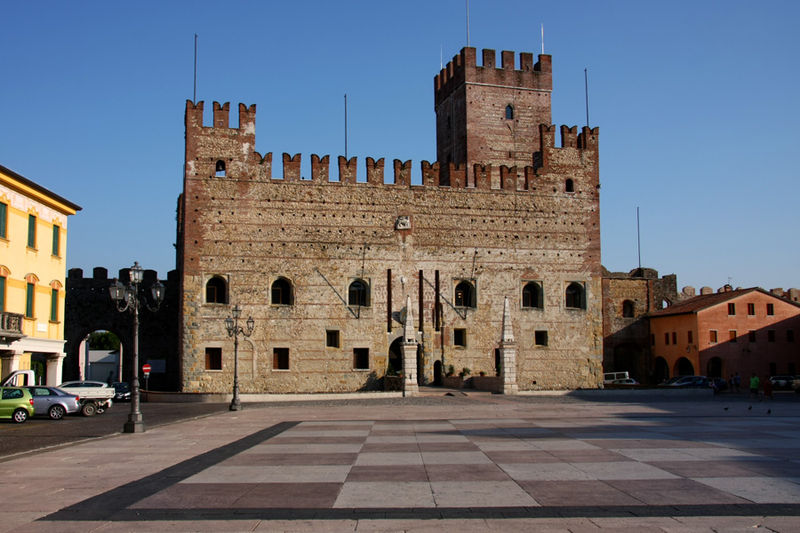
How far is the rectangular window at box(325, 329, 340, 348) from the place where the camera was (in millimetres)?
35062

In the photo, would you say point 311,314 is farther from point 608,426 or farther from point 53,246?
point 608,426

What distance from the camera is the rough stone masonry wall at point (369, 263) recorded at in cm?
3425

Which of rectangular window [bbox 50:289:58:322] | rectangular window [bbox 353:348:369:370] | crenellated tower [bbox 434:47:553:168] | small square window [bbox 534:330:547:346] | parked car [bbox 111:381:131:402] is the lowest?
parked car [bbox 111:381:131:402]

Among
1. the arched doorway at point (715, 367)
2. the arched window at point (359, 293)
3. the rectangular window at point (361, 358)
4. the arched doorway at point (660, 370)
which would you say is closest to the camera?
Answer: the rectangular window at point (361, 358)

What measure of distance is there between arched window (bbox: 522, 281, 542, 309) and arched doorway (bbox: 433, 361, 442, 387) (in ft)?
17.8

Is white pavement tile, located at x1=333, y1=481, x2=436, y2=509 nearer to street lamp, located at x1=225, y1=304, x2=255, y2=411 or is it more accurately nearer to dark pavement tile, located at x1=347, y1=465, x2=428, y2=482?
dark pavement tile, located at x1=347, y1=465, x2=428, y2=482

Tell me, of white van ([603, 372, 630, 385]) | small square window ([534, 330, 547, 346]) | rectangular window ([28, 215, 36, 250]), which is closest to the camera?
rectangular window ([28, 215, 36, 250])

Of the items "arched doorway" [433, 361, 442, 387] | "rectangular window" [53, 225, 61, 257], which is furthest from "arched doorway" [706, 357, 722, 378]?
"rectangular window" [53, 225, 61, 257]

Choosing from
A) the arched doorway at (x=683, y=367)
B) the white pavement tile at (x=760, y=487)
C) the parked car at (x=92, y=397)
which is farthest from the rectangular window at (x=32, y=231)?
the arched doorway at (x=683, y=367)

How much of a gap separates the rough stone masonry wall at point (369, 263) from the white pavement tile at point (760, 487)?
26.2m

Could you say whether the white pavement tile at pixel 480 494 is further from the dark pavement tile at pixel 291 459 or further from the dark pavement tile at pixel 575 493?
the dark pavement tile at pixel 291 459

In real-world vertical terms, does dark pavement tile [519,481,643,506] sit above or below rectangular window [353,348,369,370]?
below

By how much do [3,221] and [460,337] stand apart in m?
20.6

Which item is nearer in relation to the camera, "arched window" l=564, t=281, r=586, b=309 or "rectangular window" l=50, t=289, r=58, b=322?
"rectangular window" l=50, t=289, r=58, b=322
